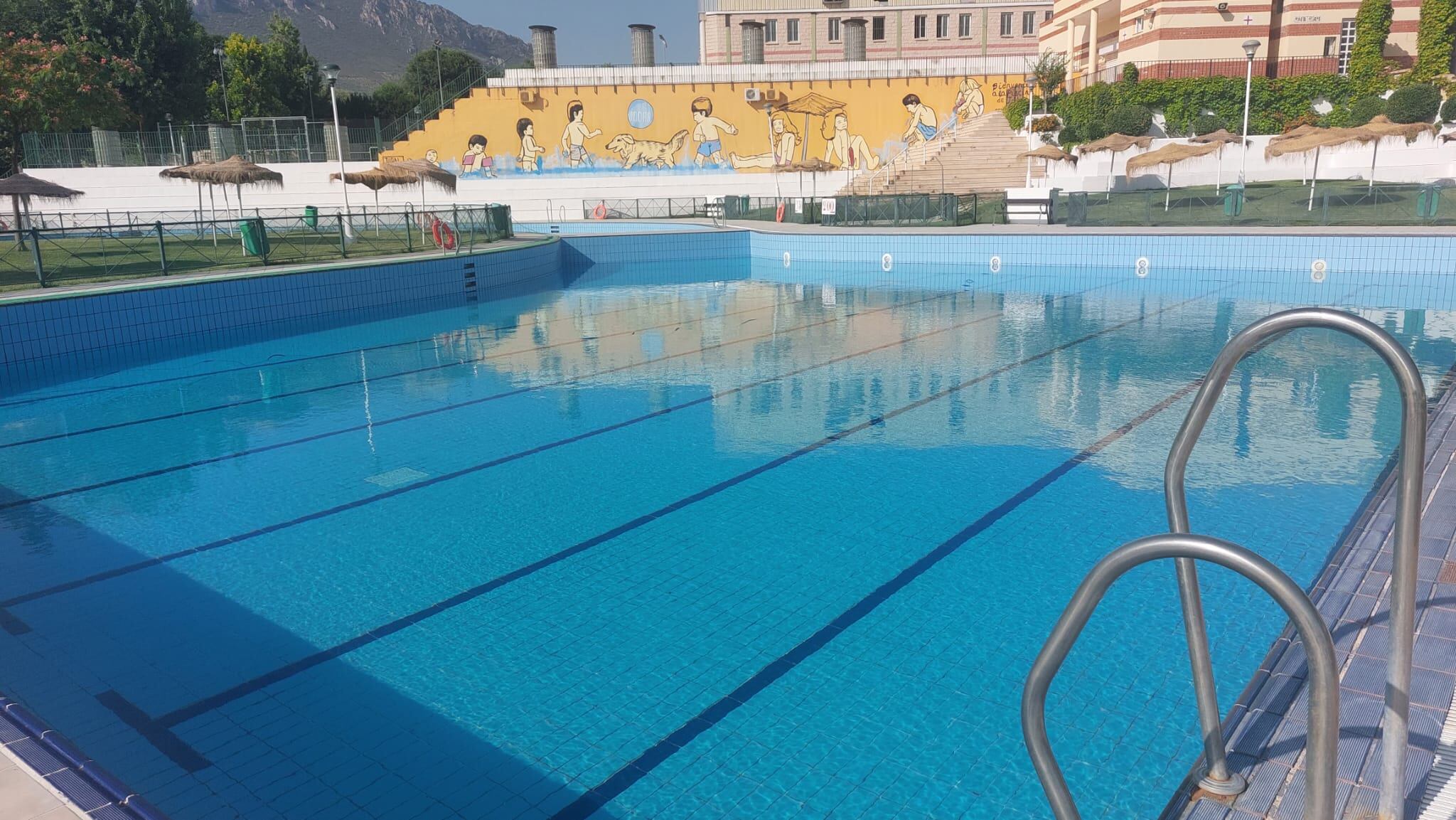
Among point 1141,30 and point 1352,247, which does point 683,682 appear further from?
point 1141,30

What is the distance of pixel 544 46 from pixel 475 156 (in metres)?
6.68

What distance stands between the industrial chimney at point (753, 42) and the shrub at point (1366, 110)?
21.8m

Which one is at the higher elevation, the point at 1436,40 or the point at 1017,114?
the point at 1436,40

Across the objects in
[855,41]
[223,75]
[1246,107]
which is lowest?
[1246,107]

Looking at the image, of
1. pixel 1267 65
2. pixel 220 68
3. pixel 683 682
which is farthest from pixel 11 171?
pixel 1267 65

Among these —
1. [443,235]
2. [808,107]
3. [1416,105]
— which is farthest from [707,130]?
[1416,105]

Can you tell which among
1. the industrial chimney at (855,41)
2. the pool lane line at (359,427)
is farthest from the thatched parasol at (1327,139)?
the industrial chimney at (855,41)

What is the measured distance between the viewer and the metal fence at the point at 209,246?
13984 millimetres

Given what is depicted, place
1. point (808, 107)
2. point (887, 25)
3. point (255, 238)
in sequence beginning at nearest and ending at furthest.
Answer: point (255, 238) → point (808, 107) → point (887, 25)

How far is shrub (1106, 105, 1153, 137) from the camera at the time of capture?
1089 inches

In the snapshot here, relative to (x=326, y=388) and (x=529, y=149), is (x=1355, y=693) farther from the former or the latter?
(x=529, y=149)

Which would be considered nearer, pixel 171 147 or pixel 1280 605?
pixel 1280 605

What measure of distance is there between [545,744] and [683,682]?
0.63 meters

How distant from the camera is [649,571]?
4855 mm
